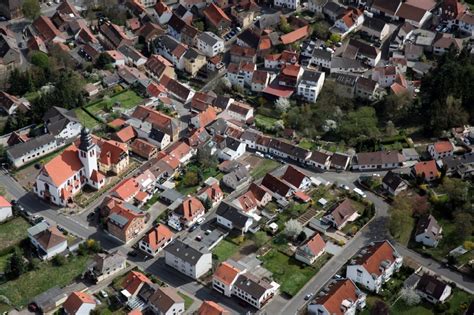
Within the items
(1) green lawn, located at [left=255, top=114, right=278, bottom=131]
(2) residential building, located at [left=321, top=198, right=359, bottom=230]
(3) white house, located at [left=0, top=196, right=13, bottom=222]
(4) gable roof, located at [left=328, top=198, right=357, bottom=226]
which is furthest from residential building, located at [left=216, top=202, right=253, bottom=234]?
(3) white house, located at [left=0, top=196, right=13, bottom=222]

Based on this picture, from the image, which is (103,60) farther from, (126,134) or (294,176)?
(294,176)

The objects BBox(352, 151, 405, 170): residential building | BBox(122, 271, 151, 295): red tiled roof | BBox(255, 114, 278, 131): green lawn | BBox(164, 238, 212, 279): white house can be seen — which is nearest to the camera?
BBox(122, 271, 151, 295): red tiled roof

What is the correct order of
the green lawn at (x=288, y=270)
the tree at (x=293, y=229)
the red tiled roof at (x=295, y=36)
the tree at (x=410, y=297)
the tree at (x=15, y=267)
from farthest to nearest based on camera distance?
the red tiled roof at (x=295, y=36) < the tree at (x=293, y=229) < the green lawn at (x=288, y=270) < the tree at (x=15, y=267) < the tree at (x=410, y=297)

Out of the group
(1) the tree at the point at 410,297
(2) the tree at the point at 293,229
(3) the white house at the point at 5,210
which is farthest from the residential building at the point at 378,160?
(3) the white house at the point at 5,210

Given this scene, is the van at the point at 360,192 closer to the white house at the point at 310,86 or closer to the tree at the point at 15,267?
the white house at the point at 310,86

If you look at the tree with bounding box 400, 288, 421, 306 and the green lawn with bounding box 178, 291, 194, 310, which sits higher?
the tree with bounding box 400, 288, 421, 306

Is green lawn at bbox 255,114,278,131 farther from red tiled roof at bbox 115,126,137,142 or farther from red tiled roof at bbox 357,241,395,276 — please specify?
red tiled roof at bbox 357,241,395,276

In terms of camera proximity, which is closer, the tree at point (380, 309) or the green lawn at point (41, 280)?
the tree at point (380, 309)

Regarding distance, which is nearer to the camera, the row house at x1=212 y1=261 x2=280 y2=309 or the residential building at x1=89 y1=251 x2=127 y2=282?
the row house at x1=212 y1=261 x2=280 y2=309
